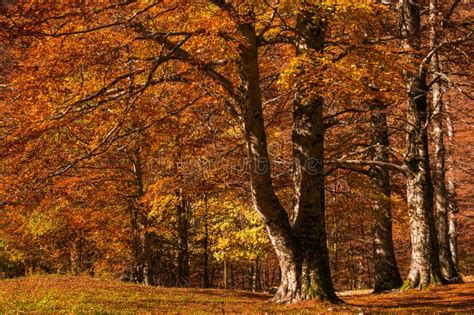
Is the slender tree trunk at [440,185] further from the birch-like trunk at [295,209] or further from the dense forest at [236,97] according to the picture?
the birch-like trunk at [295,209]

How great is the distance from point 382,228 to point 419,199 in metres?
2.62

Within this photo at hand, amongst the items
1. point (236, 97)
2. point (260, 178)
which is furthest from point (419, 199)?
point (236, 97)

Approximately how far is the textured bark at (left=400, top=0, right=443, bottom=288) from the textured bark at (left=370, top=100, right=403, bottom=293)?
114 cm

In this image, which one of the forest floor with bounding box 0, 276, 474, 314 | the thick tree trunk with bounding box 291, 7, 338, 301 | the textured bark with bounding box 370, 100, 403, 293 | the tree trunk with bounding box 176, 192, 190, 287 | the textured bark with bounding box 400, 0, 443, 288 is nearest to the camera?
the forest floor with bounding box 0, 276, 474, 314

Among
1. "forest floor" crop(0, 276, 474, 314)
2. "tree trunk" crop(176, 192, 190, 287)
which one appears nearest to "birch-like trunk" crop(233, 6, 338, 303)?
"forest floor" crop(0, 276, 474, 314)

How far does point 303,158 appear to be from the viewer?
989cm

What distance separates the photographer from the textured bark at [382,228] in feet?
48.6

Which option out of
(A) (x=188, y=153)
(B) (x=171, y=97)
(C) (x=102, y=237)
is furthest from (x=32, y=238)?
(B) (x=171, y=97)

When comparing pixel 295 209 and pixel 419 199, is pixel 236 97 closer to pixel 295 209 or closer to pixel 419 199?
pixel 295 209

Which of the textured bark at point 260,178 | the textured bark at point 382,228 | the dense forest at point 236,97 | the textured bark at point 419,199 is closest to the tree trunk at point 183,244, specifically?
the dense forest at point 236,97

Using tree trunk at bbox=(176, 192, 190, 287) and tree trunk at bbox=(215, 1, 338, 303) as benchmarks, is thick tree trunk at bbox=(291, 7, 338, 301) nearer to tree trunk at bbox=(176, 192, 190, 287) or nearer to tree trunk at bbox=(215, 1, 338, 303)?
tree trunk at bbox=(215, 1, 338, 303)

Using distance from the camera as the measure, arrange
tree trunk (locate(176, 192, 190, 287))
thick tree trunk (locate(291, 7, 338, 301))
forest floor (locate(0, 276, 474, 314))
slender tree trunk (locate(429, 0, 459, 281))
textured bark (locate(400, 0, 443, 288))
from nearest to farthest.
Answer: forest floor (locate(0, 276, 474, 314)), thick tree trunk (locate(291, 7, 338, 301)), textured bark (locate(400, 0, 443, 288)), slender tree trunk (locate(429, 0, 459, 281)), tree trunk (locate(176, 192, 190, 287))

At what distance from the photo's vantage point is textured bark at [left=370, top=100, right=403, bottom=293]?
14812 mm

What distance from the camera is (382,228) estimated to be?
1552 centimetres
